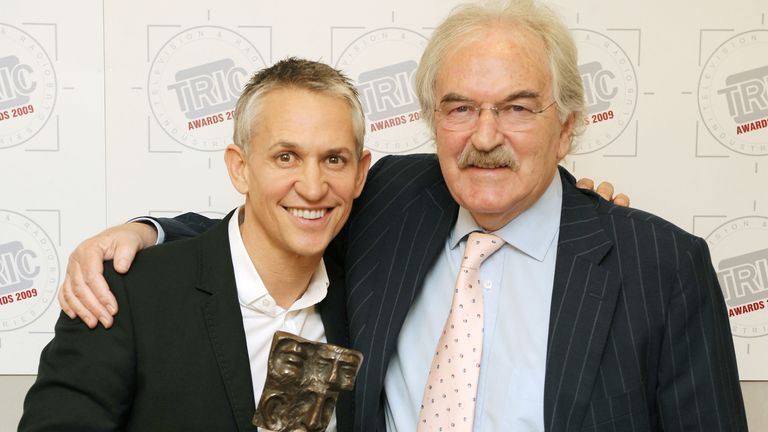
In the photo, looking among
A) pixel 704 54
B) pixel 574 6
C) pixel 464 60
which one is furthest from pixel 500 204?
pixel 704 54

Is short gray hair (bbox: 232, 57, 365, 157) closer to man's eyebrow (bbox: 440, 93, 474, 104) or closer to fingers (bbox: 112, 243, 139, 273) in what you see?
man's eyebrow (bbox: 440, 93, 474, 104)

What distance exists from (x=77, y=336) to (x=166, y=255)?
245mm

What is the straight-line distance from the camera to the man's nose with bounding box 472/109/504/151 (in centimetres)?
161

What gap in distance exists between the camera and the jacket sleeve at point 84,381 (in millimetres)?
1383

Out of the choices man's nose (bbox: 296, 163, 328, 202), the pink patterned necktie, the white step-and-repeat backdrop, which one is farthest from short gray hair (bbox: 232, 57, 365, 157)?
the white step-and-repeat backdrop

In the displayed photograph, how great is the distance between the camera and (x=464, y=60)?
1.65 m

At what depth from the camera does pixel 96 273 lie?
151 cm

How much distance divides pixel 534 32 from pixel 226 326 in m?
0.91

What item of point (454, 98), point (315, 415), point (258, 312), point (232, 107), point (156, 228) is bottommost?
point (315, 415)

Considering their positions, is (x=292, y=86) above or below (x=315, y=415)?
above

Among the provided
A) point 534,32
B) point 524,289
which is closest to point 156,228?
point 524,289

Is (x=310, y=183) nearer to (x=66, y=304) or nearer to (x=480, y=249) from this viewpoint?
(x=480, y=249)

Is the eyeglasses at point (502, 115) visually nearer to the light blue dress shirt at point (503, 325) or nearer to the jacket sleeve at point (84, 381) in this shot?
the light blue dress shirt at point (503, 325)

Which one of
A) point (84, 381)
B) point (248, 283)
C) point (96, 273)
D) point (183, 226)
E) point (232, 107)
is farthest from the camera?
point (232, 107)
